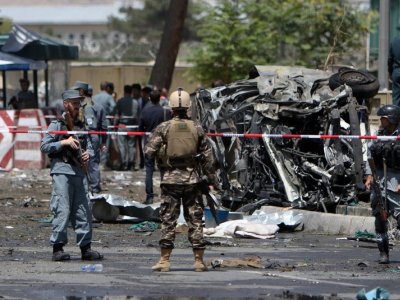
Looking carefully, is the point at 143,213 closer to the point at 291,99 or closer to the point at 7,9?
the point at 291,99

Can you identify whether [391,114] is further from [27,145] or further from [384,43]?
[27,145]

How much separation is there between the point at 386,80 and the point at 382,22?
43.0 inches

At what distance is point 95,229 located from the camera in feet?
57.0

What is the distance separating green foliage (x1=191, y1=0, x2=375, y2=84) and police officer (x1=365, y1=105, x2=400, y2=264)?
27.2 metres

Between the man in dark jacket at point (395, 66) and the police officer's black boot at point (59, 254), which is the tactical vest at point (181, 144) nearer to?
the police officer's black boot at point (59, 254)

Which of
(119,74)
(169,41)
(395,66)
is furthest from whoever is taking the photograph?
(119,74)

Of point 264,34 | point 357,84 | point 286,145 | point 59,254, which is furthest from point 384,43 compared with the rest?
point 264,34

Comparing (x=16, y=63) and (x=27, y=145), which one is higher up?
(x=16, y=63)

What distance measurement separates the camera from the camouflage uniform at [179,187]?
12766mm

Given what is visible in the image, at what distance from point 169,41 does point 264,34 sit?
26.5 ft

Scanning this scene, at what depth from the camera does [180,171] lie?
504 inches

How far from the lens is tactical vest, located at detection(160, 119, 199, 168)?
1273cm

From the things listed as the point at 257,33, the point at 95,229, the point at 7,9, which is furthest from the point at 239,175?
the point at 7,9

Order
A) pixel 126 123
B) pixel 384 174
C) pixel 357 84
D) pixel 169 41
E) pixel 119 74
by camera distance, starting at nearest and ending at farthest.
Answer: pixel 384 174 → pixel 357 84 → pixel 126 123 → pixel 169 41 → pixel 119 74
